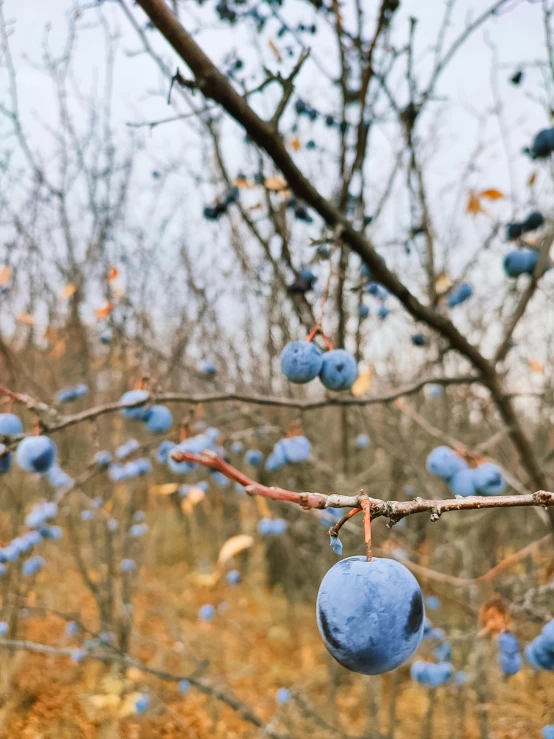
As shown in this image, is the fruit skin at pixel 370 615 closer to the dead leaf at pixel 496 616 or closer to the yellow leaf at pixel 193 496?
the dead leaf at pixel 496 616

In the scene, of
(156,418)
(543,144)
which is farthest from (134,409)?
(543,144)

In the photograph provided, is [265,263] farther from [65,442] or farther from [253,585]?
[253,585]

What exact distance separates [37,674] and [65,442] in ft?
6.24

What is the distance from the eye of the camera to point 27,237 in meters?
4.59

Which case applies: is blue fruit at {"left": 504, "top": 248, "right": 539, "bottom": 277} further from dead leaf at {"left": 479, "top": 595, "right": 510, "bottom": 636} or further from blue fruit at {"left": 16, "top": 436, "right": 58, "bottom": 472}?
blue fruit at {"left": 16, "top": 436, "right": 58, "bottom": 472}

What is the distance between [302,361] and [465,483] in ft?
2.67

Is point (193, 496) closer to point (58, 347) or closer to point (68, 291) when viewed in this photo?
point (68, 291)

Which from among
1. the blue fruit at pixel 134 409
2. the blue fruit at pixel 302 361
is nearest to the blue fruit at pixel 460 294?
the blue fruit at pixel 302 361

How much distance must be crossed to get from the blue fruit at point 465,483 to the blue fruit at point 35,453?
51.1 inches

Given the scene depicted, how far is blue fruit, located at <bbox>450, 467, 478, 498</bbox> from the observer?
A: 168 cm

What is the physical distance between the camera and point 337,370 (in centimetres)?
136

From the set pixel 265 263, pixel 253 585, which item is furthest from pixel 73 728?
pixel 265 263

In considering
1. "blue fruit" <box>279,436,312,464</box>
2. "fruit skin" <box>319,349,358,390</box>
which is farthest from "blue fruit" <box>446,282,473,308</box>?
"fruit skin" <box>319,349,358,390</box>

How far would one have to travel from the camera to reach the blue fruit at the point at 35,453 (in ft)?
4.03
